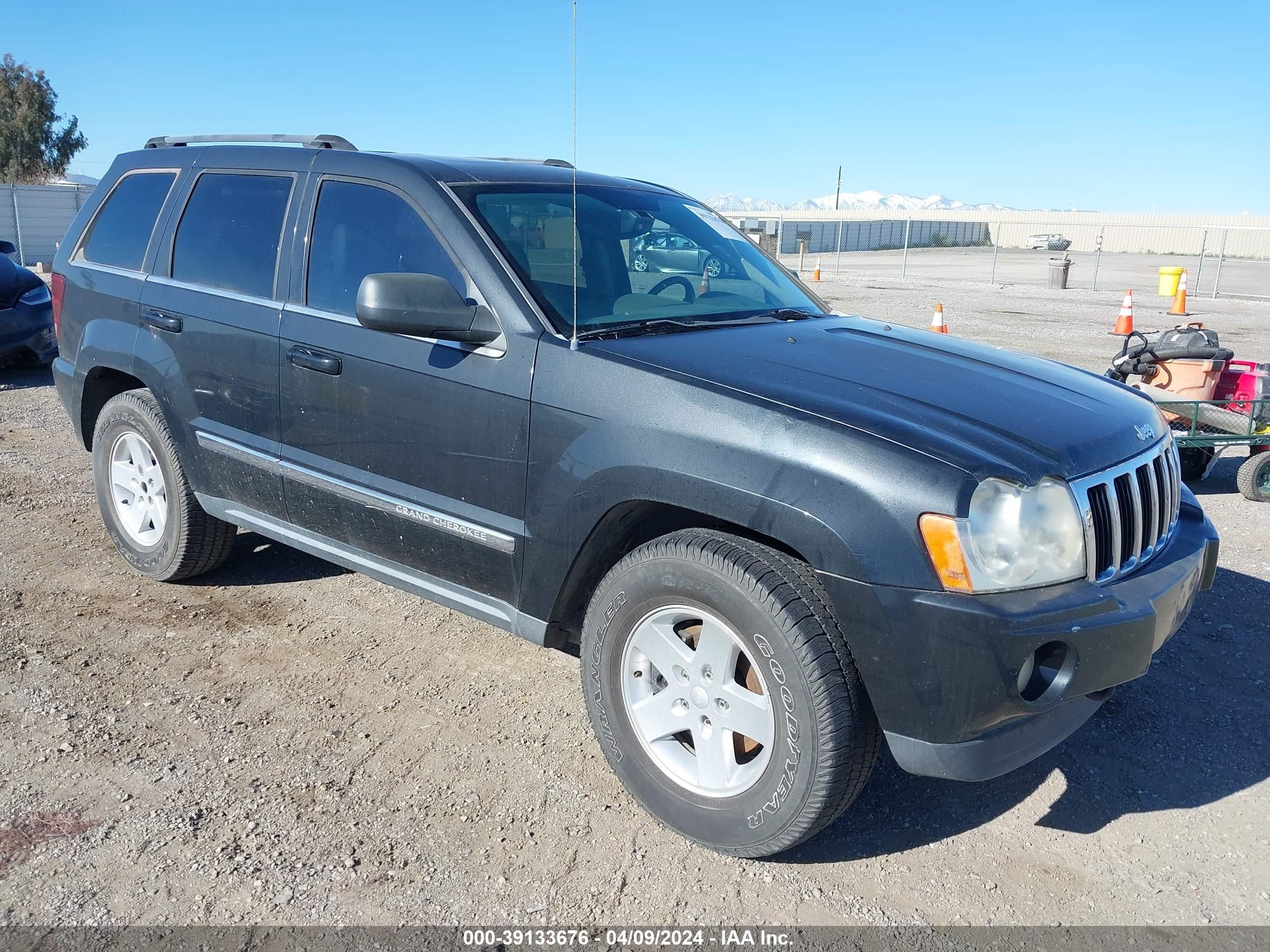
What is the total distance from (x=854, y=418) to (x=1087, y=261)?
Answer: 47.5 metres

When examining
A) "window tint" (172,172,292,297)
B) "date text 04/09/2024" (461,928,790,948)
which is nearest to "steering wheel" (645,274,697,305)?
"window tint" (172,172,292,297)

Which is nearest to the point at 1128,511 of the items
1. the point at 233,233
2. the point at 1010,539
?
the point at 1010,539

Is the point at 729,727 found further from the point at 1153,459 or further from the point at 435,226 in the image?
the point at 435,226

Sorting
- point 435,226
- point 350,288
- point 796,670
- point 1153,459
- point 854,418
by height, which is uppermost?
point 435,226

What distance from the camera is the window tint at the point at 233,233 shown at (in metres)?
4.06

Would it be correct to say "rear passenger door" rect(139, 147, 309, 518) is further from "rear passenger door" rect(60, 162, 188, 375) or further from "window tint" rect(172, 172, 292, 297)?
"rear passenger door" rect(60, 162, 188, 375)

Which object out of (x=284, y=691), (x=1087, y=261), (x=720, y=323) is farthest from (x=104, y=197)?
(x=1087, y=261)

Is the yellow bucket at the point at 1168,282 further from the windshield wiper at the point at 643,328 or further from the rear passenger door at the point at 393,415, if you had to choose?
the rear passenger door at the point at 393,415

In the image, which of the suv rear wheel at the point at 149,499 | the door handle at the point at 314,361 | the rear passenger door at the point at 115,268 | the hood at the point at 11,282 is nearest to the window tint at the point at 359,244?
the door handle at the point at 314,361

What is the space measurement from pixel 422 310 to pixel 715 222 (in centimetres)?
183

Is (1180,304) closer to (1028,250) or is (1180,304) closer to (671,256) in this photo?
(671,256)

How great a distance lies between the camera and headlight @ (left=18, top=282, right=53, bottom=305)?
9.83 meters

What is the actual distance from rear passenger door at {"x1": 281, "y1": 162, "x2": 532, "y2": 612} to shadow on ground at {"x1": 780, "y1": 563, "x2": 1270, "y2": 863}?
1.39 metres

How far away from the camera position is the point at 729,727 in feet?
9.48
